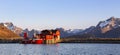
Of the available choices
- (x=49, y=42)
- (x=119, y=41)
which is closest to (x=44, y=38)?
(x=49, y=42)

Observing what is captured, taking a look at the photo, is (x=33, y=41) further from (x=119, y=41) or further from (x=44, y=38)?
(x=119, y=41)

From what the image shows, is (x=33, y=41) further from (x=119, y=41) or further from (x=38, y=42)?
(x=119, y=41)

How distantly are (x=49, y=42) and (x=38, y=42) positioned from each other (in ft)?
22.7

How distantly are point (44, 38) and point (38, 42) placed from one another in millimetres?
4850

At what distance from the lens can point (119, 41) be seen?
19938cm

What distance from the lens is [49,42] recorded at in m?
200

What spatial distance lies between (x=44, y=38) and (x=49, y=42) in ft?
12.9

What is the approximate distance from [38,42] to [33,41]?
3876 millimetres

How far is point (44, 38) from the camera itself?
7864 inches

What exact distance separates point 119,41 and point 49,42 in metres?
42.8

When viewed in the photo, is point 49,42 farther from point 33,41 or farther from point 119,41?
point 119,41

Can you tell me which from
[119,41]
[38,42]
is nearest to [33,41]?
[38,42]

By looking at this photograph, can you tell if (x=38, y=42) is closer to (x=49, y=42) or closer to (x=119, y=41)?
(x=49, y=42)

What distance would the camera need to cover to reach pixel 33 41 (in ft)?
655
